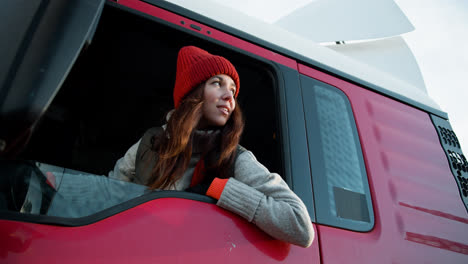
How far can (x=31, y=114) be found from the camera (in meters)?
0.48

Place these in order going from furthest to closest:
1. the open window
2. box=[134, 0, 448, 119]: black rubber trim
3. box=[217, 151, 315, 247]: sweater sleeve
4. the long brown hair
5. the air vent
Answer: the air vent < the open window < box=[134, 0, 448, 119]: black rubber trim < the long brown hair < box=[217, 151, 315, 247]: sweater sleeve

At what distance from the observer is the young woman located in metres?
0.94

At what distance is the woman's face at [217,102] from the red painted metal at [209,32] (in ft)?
0.49

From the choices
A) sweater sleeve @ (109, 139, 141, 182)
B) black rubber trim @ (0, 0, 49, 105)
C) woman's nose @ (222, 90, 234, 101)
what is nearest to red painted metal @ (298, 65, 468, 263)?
woman's nose @ (222, 90, 234, 101)

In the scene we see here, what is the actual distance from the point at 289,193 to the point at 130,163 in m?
0.72

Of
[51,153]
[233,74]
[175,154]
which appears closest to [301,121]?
[233,74]

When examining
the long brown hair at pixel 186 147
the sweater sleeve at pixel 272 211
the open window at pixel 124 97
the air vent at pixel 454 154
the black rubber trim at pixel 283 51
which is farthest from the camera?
the air vent at pixel 454 154

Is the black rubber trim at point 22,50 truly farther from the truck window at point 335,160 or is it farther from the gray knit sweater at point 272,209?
the truck window at point 335,160

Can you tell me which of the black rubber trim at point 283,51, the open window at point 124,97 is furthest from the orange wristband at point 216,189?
the black rubber trim at point 283,51

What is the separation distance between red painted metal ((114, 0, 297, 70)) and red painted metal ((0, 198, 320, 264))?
0.70 m

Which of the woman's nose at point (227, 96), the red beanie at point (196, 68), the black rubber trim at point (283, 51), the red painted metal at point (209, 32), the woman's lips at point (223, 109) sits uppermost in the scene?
the black rubber trim at point (283, 51)

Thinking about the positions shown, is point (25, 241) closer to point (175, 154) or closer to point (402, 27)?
point (175, 154)

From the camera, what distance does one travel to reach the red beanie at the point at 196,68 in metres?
1.33

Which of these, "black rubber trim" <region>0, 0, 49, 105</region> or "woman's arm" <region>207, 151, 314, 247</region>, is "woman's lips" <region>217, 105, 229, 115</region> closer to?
"woman's arm" <region>207, 151, 314, 247</region>
